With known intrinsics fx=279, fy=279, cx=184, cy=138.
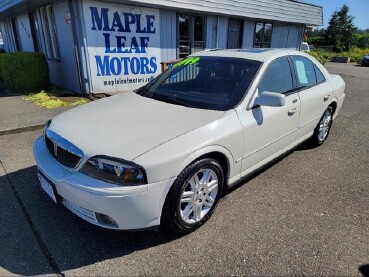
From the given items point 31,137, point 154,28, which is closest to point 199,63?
point 31,137

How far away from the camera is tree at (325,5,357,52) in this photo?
41.3 m

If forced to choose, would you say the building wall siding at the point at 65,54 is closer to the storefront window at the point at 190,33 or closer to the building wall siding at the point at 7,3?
the building wall siding at the point at 7,3

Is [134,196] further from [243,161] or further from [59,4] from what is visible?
[59,4]

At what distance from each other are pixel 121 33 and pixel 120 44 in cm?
32

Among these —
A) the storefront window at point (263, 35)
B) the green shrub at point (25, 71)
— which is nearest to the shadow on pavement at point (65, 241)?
the green shrub at point (25, 71)

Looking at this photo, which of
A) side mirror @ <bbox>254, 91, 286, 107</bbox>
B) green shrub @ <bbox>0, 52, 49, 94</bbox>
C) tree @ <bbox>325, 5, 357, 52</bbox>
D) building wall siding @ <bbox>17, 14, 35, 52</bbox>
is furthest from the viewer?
tree @ <bbox>325, 5, 357, 52</bbox>

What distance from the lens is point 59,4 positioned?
26.4ft

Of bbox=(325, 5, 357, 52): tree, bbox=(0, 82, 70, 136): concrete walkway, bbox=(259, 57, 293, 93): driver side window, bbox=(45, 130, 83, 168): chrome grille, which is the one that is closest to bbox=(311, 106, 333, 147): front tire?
bbox=(259, 57, 293, 93): driver side window

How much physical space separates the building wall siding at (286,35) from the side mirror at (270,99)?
13679mm

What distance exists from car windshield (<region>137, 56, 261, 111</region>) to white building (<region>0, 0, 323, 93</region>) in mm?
4999

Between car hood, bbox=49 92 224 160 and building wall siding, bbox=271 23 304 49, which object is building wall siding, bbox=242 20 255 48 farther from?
car hood, bbox=49 92 224 160

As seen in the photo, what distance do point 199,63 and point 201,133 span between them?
4.82ft

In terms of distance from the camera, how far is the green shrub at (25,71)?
8.21 metres

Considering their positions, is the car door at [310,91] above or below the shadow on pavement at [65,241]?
above
